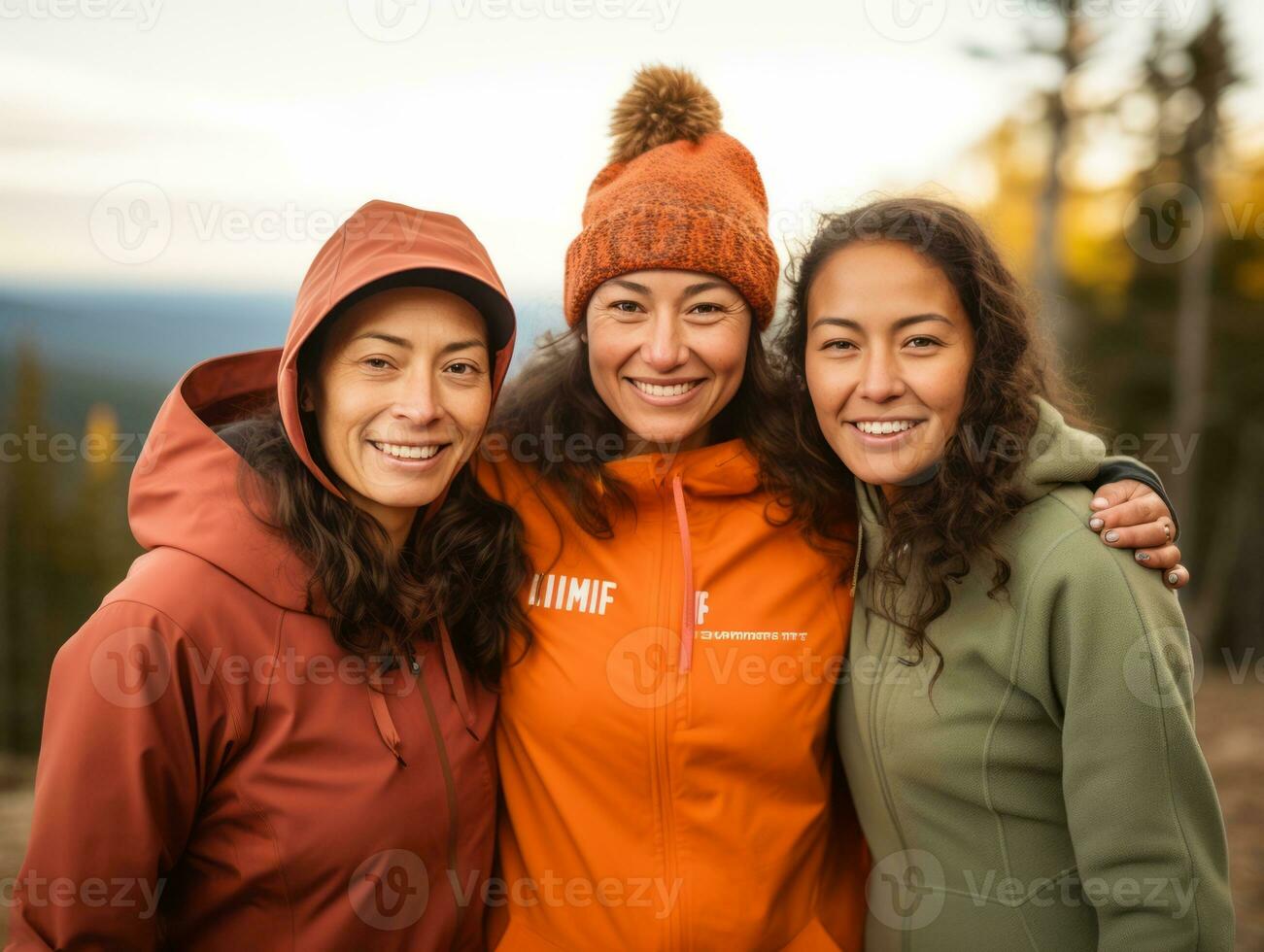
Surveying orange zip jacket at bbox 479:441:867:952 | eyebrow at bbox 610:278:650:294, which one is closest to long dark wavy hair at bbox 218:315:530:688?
orange zip jacket at bbox 479:441:867:952

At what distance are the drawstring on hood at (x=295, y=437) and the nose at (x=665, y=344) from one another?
0.40m

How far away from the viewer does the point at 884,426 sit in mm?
2492

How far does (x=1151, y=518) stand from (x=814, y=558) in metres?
0.89

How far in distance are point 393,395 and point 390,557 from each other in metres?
0.43

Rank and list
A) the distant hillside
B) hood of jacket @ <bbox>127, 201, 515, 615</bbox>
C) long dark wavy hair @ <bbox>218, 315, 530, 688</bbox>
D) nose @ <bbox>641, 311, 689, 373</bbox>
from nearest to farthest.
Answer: hood of jacket @ <bbox>127, 201, 515, 615</bbox>
long dark wavy hair @ <bbox>218, 315, 530, 688</bbox>
nose @ <bbox>641, 311, 689, 373</bbox>
the distant hillside

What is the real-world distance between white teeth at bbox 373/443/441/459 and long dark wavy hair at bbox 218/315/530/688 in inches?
7.2

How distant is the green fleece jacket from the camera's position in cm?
211
